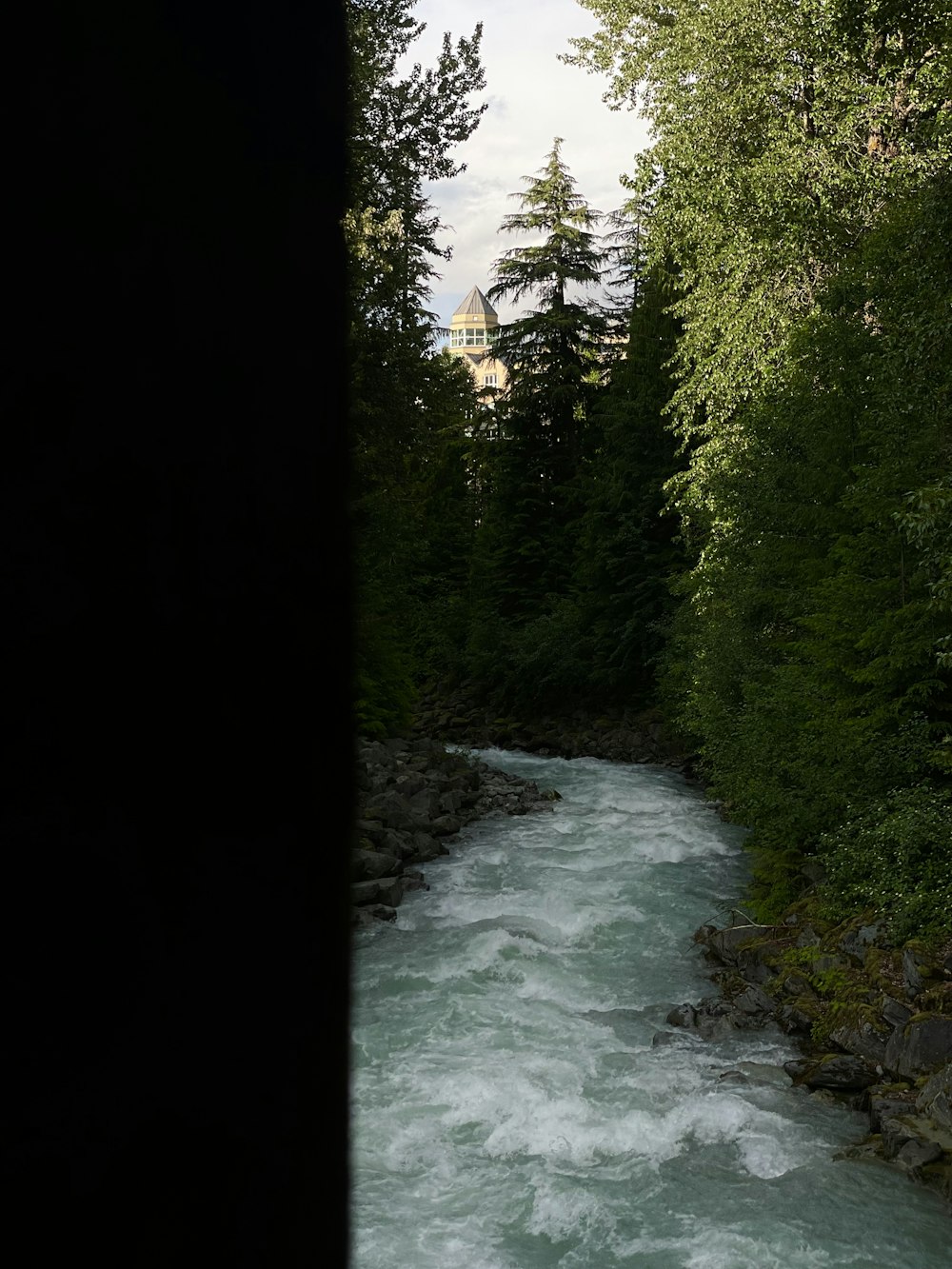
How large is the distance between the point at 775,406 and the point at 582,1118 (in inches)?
408

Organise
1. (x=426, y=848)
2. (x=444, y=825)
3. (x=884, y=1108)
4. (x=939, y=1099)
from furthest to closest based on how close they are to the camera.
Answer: (x=444, y=825)
(x=426, y=848)
(x=884, y=1108)
(x=939, y=1099)

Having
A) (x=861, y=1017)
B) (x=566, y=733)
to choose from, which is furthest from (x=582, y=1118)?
(x=566, y=733)

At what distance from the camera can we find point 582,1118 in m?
8.46

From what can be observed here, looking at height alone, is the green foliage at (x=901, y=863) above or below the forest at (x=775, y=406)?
below

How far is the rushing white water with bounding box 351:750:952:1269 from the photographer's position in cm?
697

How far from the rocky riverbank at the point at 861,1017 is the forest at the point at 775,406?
509 millimetres

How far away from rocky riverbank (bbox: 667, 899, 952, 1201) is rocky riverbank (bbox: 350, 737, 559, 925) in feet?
15.3

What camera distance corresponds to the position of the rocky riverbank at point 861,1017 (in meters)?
7.76

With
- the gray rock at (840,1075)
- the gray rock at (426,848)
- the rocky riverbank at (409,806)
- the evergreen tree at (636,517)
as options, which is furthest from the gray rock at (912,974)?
the evergreen tree at (636,517)

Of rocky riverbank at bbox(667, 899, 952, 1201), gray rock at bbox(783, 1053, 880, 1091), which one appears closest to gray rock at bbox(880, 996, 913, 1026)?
rocky riverbank at bbox(667, 899, 952, 1201)

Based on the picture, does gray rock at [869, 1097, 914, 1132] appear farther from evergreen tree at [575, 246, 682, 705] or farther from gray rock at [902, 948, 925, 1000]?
evergreen tree at [575, 246, 682, 705]

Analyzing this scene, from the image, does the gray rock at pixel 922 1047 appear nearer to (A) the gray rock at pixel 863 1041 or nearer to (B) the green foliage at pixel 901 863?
(A) the gray rock at pixel 863 1041

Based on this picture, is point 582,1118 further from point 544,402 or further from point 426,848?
point 544,402

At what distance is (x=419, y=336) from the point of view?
666 inches
